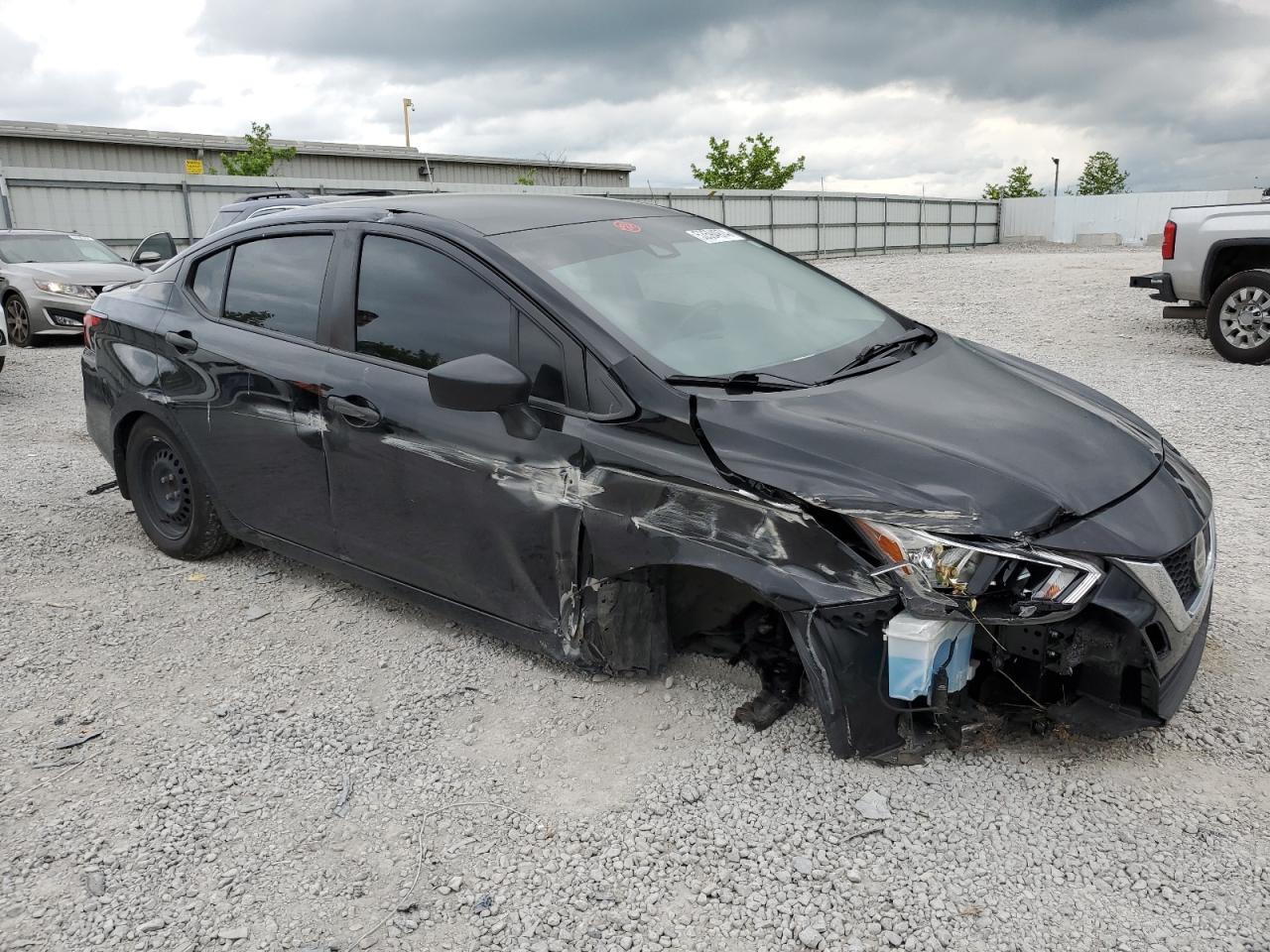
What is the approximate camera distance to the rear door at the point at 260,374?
12.6 ft

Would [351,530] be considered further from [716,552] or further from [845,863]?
[845,863]

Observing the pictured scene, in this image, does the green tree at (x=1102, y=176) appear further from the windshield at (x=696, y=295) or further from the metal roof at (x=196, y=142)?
the windshield at (x=696, y=295)

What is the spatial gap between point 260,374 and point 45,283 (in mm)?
10882

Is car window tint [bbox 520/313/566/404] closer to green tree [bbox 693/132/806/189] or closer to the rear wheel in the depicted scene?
the rear wheel

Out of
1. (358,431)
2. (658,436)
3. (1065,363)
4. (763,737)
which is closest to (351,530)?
(358,431)

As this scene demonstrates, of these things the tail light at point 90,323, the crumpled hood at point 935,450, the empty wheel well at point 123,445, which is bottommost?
the empty wheel well at point 123,445

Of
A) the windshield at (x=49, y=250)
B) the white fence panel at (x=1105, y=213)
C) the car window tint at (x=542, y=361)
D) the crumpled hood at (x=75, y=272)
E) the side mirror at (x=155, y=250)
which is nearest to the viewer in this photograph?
A: the car window tint at (x=542, y=361)

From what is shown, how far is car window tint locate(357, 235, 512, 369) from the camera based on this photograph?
10.9ft

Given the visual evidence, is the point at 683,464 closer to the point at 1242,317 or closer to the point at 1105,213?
the point at 1242,317

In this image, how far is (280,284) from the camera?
13.3 feet

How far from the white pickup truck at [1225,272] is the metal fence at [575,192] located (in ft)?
15.6

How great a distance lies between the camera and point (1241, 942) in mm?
2217

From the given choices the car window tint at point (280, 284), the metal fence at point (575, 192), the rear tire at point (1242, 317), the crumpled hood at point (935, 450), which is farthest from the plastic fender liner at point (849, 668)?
the rear tire at point (1242, 317)

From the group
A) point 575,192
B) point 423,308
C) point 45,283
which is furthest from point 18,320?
point 575,192
